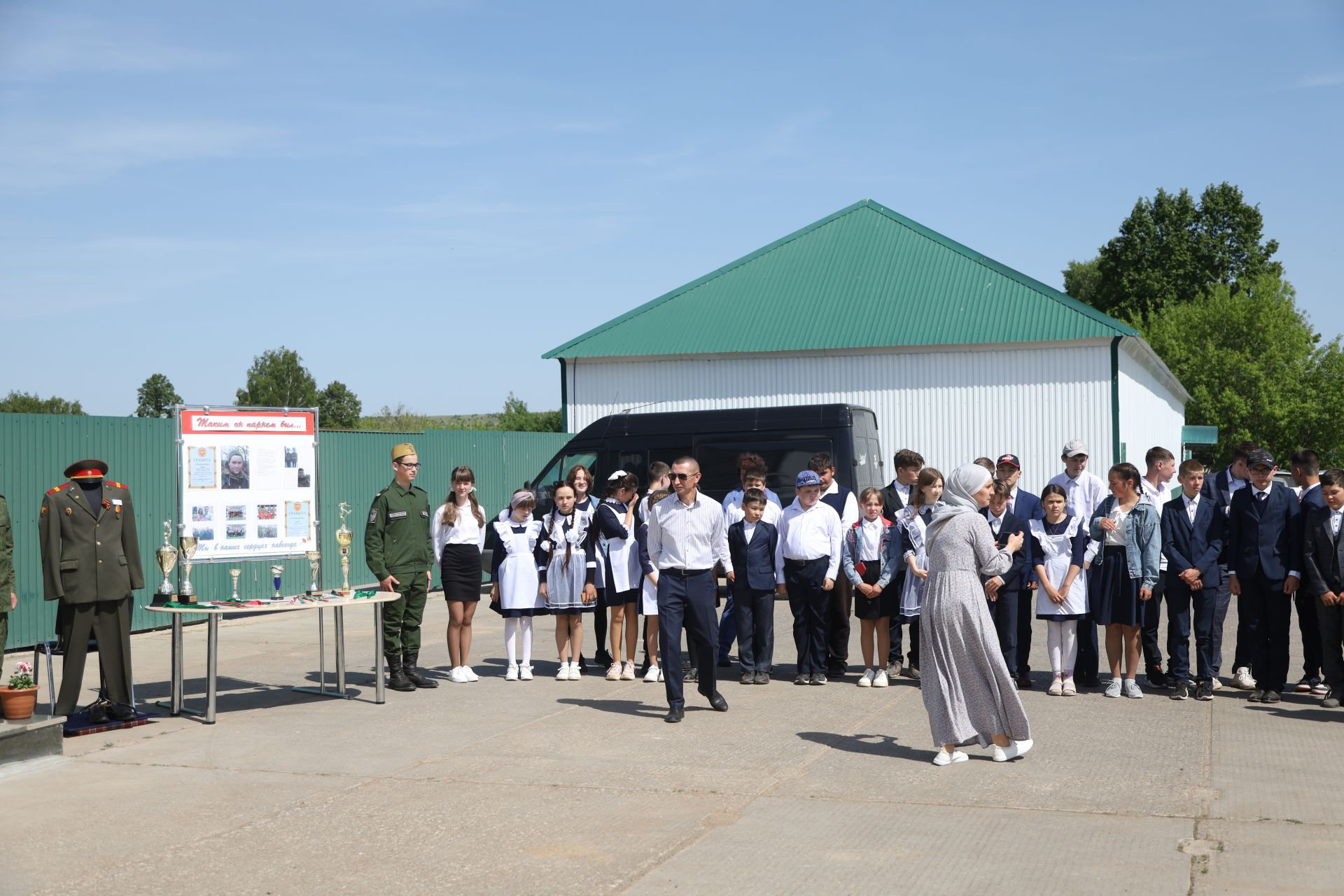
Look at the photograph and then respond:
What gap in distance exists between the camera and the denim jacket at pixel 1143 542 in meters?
9.44

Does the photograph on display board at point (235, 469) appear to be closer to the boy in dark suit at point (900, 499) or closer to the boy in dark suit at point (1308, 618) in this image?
the boy in dark suit at point (900, 499)

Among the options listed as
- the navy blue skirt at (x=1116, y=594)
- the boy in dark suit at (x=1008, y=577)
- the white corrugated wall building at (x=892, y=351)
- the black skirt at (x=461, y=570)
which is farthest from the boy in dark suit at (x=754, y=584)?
the white corrugated wall building at (x=892, y=351)

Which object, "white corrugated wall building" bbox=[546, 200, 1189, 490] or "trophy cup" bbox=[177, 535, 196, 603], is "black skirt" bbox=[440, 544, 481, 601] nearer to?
"trophy cup" bbox=[177, 535, 196, 603]

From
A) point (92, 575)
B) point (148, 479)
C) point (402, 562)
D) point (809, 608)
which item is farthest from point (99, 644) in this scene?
point (148, 479)

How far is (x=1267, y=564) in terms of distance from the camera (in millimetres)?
9414

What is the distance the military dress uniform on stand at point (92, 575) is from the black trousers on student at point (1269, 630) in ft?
26.9

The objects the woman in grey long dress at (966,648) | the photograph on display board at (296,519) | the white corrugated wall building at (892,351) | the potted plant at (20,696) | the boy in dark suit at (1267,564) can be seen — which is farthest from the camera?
the white corrugated wall building at (892,351)

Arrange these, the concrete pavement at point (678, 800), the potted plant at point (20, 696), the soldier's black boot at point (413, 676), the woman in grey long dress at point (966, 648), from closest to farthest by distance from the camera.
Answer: the concrete pavement at point (678, 800), the woman in grey long dress at point (966, 648), the potted plant at point (20, 696), the soldier's black boot at point (413, 676)

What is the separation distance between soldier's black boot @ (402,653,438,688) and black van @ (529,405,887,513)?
24.0 feet

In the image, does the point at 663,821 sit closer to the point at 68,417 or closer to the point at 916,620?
the point at 916,620

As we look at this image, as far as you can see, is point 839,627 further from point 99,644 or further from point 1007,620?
point 99,644

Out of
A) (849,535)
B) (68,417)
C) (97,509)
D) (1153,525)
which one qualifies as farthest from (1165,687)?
(68,417)

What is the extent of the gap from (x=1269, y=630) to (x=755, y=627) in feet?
13.0

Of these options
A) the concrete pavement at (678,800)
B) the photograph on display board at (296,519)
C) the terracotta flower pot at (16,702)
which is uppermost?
the photograph on display board at (296,519)
